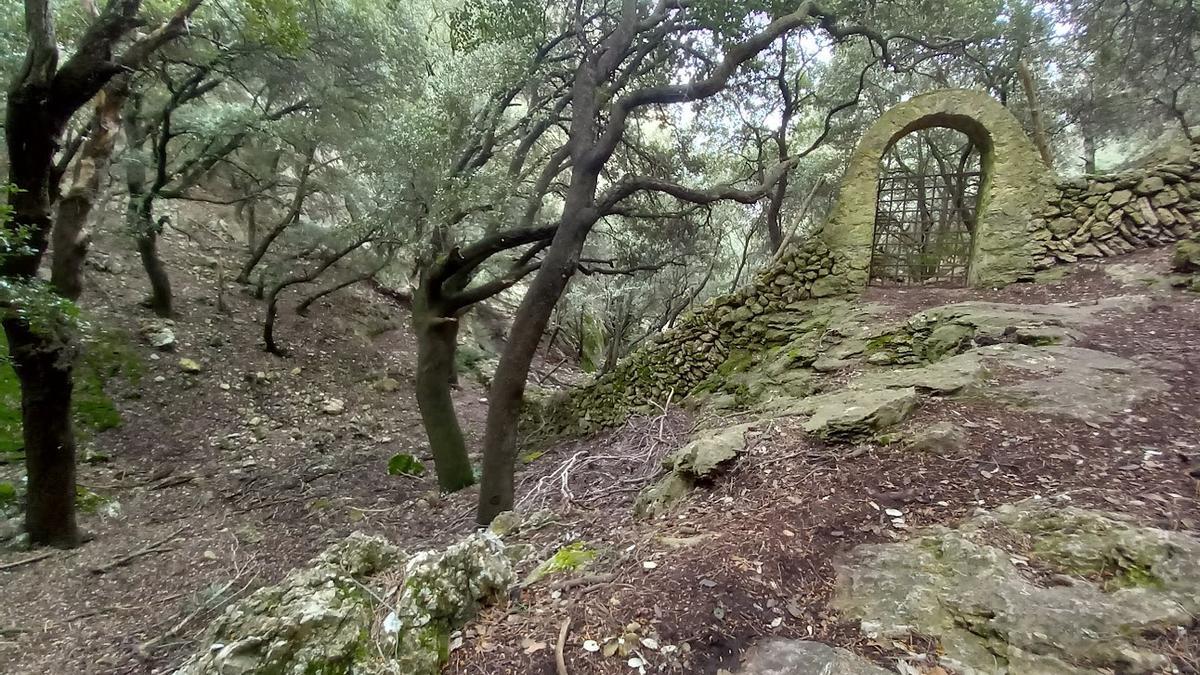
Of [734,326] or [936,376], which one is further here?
[734,326]

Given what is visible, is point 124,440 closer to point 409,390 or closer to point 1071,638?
point 409,390

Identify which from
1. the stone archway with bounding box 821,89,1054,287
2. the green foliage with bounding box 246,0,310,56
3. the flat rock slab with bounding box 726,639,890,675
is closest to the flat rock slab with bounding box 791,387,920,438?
the flat rock slab with bounding box 726,639,890,675

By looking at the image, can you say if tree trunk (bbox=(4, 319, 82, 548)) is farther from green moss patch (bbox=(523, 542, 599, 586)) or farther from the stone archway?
the stone archway

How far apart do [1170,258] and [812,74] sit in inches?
289

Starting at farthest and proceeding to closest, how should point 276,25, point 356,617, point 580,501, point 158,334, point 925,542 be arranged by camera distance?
1. point 158,334
2. point 276,25
3. point 580,501
4. point 925,542
5. point 356,617

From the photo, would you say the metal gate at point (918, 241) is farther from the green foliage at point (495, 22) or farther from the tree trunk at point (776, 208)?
the green foliage at point (495, 22)

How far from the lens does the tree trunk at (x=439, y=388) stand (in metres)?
6.74

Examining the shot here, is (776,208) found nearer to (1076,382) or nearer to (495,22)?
(495,22)

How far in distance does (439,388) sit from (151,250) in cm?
620

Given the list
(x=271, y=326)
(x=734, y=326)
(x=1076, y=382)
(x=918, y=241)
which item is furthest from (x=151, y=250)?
(x=918, y=241)

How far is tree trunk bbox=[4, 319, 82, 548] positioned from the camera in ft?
16.0

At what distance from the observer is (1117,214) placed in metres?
6.94

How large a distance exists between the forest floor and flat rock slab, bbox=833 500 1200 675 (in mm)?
133

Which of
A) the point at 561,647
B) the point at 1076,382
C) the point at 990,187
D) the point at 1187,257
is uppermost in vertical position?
the point at 990,187
